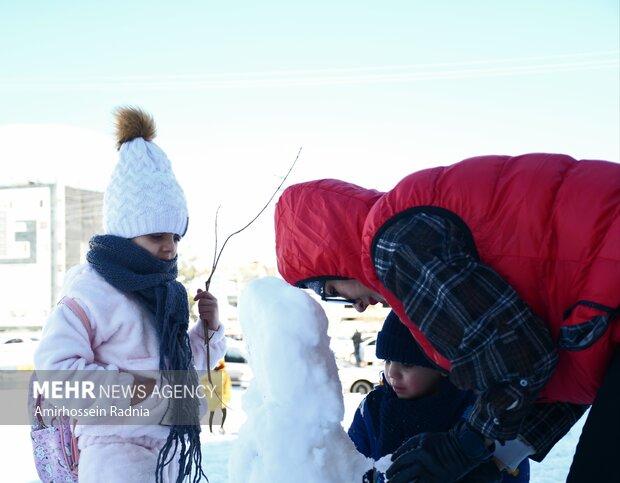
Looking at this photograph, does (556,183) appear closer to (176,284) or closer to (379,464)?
(379,464)

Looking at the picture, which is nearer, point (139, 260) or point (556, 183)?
point (556, 183)

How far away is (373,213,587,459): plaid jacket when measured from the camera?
50.2 inches

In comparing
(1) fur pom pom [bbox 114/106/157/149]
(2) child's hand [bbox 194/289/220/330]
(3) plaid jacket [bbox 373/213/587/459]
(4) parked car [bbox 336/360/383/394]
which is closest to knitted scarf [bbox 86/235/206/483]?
(2) child's hand [bbox 194/289/220/330]

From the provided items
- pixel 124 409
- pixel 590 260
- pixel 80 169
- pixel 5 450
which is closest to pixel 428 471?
pixel 590 260

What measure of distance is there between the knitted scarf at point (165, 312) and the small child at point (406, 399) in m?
0.76

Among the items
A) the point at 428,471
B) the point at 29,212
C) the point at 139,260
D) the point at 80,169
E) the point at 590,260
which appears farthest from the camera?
the point at 80,169

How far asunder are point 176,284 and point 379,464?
1440mm

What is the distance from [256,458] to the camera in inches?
57.8

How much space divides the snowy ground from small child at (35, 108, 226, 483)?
157 centimetres

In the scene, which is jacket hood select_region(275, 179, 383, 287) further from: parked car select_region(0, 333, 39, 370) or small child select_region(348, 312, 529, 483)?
parked car select_region(0, 333, 39, 370)

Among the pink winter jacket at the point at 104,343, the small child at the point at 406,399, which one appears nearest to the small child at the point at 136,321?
the pink winter jacket at the point at 104,343

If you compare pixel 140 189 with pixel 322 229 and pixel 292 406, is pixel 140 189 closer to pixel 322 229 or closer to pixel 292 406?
pixel 322 229

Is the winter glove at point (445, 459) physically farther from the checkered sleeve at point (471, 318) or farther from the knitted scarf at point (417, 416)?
the knitted scarf at point (417, 416)

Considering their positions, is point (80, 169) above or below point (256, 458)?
below
